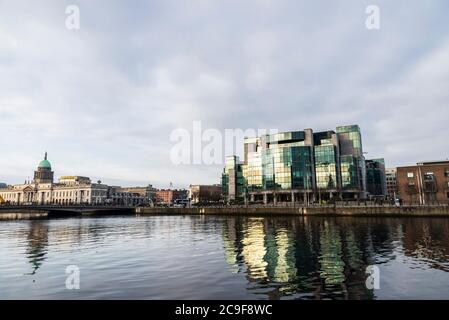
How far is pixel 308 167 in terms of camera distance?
476ft

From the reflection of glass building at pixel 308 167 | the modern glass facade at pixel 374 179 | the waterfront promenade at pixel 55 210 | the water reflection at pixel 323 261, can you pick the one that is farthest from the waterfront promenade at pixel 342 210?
the modern glass facade at pixel 374 179

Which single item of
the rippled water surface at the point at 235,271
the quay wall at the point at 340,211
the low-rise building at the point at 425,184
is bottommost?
the rippled water surface at the point at 235,271

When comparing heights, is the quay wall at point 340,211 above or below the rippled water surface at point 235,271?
above

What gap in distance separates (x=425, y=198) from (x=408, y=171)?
10.2 metres

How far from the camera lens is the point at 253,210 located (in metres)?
111

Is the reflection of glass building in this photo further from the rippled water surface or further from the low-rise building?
the rippled water surface

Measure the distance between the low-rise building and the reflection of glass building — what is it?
103 feet

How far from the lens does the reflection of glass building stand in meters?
140

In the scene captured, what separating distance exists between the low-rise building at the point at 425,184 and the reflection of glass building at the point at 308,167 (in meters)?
31.4

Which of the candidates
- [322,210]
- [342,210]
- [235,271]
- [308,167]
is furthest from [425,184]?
[235,271]

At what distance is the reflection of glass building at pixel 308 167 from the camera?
140375 mm

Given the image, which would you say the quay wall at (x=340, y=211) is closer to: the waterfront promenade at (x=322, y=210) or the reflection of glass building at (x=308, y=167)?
the waterfront promenade at (x=322, y=210)

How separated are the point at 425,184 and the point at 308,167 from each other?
5064 centimetres
